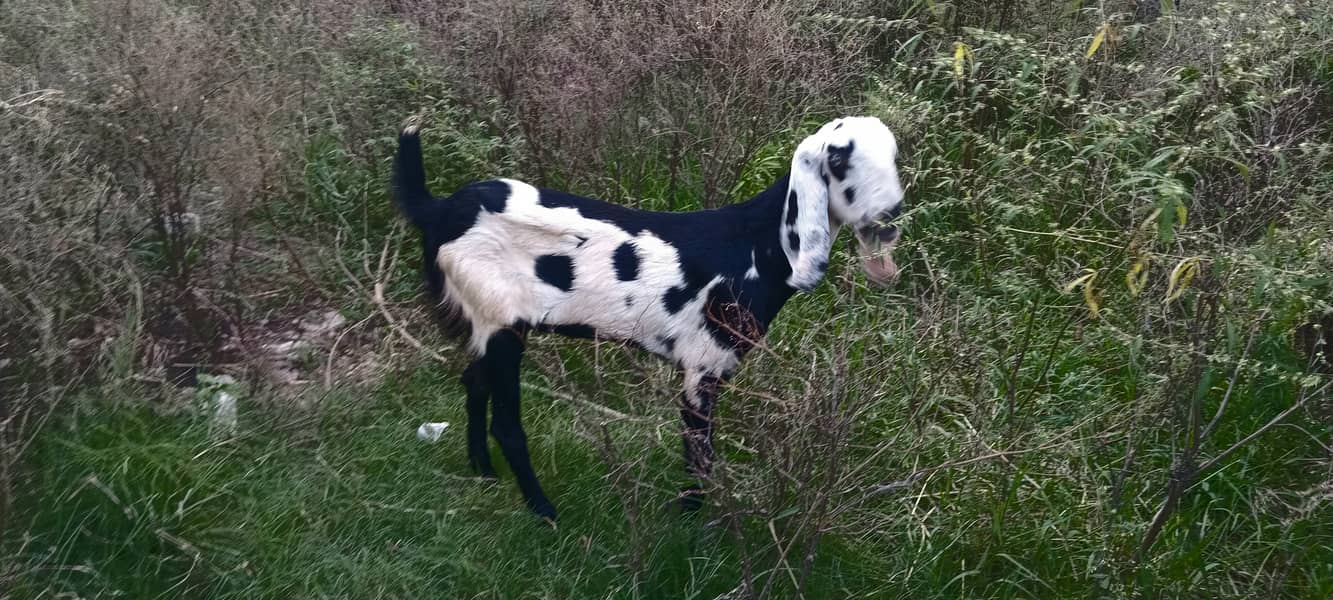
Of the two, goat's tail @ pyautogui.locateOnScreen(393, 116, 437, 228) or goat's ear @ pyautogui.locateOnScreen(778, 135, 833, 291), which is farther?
goat's tail @ pyautogui.locateOnScreen(393, 116, 437, 228)

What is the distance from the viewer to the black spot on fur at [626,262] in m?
3.34

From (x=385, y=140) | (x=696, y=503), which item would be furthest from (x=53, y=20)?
(x=696, y=503)

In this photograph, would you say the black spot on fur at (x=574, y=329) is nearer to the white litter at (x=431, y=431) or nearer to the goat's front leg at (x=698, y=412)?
the goat's front leg at (x=698, y=412)

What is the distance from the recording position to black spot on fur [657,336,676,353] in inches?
133

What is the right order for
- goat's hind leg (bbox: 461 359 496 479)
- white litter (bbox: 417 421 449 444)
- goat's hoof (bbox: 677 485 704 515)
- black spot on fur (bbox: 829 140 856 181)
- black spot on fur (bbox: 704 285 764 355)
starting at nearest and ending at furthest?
black spot on fur (bbox: 829 140 856 181) < black spot on fur (bbox: 704 285 764 355) < goat's hoof (bbox: 677 485 704 515) < goat's hind leg (bbox: 461 359 496 479) < white litter (bbox: 417 421 449 444)

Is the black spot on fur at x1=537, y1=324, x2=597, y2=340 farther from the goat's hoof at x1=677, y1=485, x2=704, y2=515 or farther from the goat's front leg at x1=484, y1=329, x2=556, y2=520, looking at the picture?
the goat's hoof at x1=677, y1=485, x2=704, y2=515

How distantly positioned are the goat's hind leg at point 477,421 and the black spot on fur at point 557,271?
1.35ft

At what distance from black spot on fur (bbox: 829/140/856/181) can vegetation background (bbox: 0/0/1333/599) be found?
40 centimetres

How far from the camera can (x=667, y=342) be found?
3.40 m

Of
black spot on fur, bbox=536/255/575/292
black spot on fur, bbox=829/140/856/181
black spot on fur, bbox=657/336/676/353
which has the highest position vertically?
black spot on fur, bbox=829/140/856/181

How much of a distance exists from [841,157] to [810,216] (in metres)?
0.17

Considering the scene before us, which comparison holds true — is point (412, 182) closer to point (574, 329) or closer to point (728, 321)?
point (574, 329)

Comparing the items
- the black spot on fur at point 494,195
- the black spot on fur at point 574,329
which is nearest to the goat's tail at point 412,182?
the black spot on fur at point 494,195

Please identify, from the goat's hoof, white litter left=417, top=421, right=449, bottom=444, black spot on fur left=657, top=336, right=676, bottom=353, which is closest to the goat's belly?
black spot on fur left=657, top=336, right=676, bottom=353
